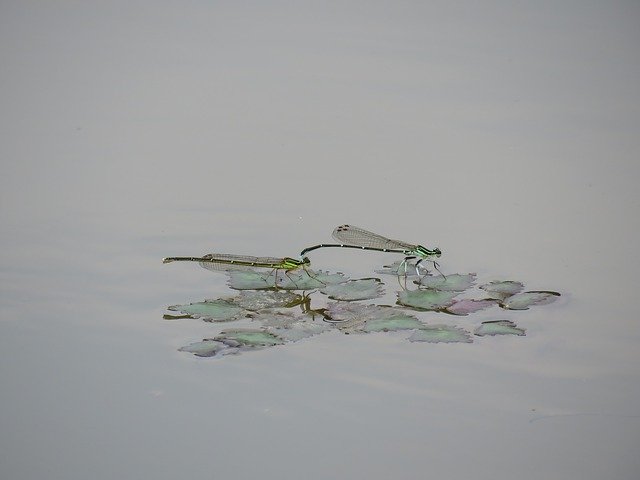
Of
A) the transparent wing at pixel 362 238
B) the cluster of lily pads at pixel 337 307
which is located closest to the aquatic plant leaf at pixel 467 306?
the cluster of lily pads at pixel 337 307

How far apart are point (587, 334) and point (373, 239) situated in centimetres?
126

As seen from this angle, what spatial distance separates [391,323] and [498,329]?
19.1 inches

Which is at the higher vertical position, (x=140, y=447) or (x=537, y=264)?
(x=537, y=264)

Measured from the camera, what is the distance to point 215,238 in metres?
5.05

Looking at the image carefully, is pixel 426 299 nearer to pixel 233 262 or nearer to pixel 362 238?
pixel 362 238

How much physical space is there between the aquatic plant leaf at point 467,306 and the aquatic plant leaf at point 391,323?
0.71 feet

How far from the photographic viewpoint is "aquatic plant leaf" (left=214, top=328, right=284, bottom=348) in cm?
409

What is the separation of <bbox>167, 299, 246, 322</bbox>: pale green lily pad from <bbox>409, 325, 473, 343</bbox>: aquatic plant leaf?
0.81 meters

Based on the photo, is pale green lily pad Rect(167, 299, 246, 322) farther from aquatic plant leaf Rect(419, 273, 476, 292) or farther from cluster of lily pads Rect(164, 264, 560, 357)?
aquatic plant leaf Rect(419, 273, 476, 292)

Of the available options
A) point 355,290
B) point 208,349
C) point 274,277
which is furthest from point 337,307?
point 208,349

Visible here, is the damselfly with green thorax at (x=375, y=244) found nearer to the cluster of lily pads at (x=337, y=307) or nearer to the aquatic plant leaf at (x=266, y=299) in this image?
the cluster of lily pads at (x=337, y=307)

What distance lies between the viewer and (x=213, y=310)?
4.32 m

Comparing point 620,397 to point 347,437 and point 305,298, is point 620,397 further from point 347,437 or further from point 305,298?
point 305,298

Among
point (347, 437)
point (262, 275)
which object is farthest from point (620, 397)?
point (262, 275)
